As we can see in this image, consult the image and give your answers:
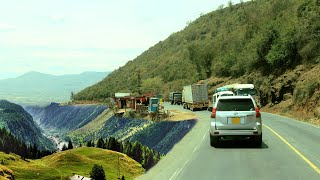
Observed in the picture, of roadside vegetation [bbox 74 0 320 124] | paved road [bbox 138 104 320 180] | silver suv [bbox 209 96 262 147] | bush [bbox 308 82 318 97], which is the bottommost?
paved road [bbox 138 104 320 180]

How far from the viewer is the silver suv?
15422 millimetres

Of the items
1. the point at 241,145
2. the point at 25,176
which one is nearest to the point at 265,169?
the point at 241,145

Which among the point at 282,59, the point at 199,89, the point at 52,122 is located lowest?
the point at 52,122

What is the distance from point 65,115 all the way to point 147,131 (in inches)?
3618

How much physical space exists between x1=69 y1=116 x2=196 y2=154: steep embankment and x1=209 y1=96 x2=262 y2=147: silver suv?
20.8 m

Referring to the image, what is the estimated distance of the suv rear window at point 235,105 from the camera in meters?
15.7

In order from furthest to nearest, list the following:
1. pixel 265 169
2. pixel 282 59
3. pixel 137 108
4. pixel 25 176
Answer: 1. pixel 137 108
2. pixel 282 59
3. pixel 25 176
4. pixel 265 169

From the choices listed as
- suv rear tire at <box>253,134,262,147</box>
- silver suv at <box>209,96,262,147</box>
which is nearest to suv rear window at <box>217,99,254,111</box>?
silver suv at <box>209,96,262,147</box>

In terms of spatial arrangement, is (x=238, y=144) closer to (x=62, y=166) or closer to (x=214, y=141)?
(x=214, y=141)

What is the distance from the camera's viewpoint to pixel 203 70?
367 ft

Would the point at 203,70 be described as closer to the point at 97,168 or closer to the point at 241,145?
the point at 97,168

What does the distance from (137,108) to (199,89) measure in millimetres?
20589

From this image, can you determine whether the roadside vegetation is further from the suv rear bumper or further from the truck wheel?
the suv rear bumper

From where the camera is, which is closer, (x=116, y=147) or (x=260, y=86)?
(x=260, y=86)
